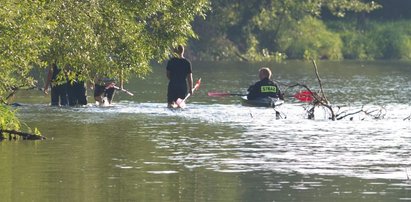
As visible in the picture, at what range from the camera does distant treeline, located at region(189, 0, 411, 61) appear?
255 feet

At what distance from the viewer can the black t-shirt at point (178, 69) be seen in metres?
33.7

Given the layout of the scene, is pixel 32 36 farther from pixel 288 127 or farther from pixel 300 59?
pixel 300 59

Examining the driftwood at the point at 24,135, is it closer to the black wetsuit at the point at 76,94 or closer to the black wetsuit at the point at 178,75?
the black wetsuit at the point at 178,75

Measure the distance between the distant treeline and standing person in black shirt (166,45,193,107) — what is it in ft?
138

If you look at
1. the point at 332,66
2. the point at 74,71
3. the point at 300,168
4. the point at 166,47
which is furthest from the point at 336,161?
the point at 332,66

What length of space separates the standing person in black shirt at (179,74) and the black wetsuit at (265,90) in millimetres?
1718

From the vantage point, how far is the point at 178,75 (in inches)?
1340

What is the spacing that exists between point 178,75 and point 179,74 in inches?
2.8

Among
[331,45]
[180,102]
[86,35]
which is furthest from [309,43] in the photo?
[86,35]

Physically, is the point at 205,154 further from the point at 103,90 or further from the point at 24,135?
the point at 103,90

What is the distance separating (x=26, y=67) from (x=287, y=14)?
5481 cm

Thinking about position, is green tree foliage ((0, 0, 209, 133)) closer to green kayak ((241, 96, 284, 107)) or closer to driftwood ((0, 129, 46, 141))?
driftwood ((0, 129, 46, 141))

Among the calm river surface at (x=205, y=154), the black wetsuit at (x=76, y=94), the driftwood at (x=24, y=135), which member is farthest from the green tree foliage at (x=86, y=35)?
the black wetsuit at (x=76, y=94)

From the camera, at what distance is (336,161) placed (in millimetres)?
22484
